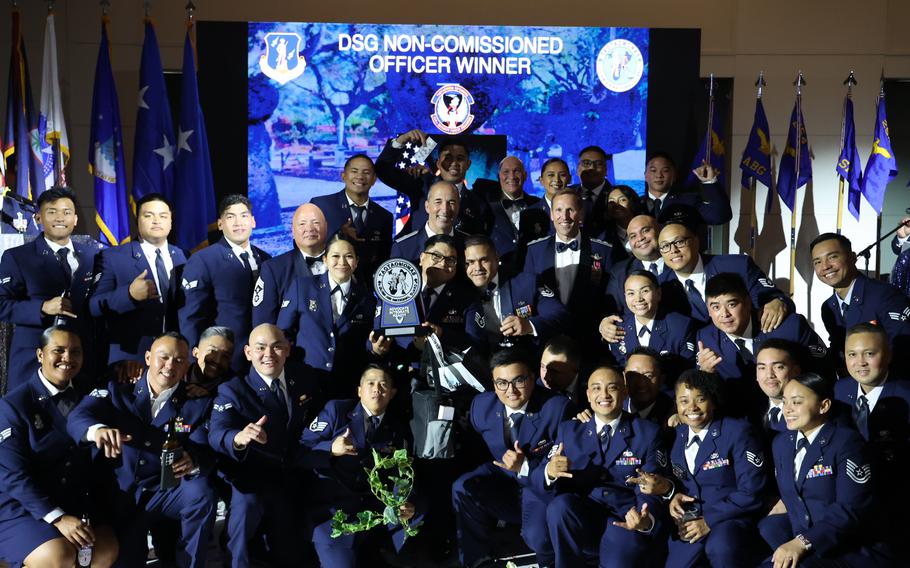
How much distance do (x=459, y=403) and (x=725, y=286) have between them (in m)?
1.85

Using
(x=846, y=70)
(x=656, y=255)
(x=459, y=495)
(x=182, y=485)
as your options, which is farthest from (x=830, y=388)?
(x=846, y=70)

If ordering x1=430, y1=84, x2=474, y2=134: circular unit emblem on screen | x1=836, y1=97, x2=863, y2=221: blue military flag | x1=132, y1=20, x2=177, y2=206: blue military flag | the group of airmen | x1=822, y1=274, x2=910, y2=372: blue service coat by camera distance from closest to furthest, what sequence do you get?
the group of airmen < x1=822, y1=274, x2=910, y2=372: blue service coat < x1=132, y1=20, x2=177, y2=206: blue military flag < x1=430, y1=84, x2=474, y2=134: circular unit emblem on screen < x1=836, y1=97, x2=863, y2=221: blue military flag

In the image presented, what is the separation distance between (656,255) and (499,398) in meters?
1.64

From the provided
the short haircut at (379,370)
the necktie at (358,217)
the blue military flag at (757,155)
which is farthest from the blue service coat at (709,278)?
the blue military flag at (757,155)

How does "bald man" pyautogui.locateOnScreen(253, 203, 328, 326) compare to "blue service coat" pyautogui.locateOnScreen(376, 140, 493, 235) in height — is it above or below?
below

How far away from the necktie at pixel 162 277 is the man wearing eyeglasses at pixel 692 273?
346 cm

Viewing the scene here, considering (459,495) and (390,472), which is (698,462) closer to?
(459,495)

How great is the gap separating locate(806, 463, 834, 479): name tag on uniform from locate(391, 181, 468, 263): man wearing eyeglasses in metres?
2.88

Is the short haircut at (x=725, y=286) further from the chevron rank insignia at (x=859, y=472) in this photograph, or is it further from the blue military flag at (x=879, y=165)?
the blue military flag at (x=879, y=165)

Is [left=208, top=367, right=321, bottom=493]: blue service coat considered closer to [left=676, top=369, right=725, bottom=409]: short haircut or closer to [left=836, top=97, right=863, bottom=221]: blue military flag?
[left=676, top=369, right=725, bottom=409]: short haircut

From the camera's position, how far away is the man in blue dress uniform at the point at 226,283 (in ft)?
23.4

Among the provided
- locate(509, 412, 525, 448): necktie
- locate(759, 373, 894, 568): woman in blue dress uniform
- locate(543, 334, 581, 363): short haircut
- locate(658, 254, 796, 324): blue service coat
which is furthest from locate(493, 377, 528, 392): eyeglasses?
locate(759, 373, 894, 568): woman in blue dress uniform

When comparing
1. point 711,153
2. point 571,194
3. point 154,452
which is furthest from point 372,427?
point 711,153

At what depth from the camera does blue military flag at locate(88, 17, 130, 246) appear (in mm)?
9469
